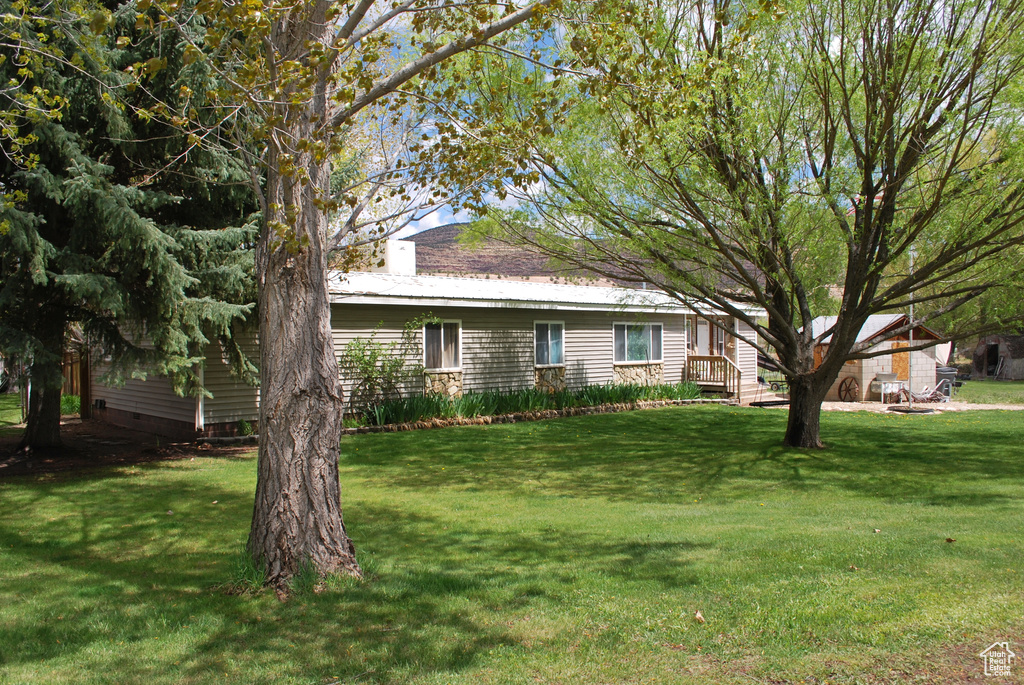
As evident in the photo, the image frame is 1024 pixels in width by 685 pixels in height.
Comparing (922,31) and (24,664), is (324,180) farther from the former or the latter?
(922,31)

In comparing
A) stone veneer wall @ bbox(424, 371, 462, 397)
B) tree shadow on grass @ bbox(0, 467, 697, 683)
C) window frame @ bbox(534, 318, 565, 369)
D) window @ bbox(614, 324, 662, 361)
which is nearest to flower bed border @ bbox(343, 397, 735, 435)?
stone veneer wall @ bbox(424, 371, 462, 397)

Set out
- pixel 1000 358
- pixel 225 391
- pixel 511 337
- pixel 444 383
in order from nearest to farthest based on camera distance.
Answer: pixel 225 391
pixel 444 383
pixel 511 337
pixel 1000 358

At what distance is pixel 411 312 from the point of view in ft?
57.9

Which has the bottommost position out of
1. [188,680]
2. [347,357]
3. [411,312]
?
[188,680]

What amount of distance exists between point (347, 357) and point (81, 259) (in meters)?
6.67

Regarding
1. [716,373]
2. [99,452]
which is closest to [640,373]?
[716,373]

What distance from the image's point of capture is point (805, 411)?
13.3 m

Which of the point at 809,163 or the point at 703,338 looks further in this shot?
the point at 703,338

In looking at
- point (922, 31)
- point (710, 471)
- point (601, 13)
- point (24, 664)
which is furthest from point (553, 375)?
point (24, 664)

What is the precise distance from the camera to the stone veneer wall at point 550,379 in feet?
68.9

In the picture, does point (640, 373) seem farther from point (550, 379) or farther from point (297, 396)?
point (297, 396)

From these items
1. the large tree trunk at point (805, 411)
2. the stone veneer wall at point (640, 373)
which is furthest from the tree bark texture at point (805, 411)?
the stone veneer wall at point (640, 373)

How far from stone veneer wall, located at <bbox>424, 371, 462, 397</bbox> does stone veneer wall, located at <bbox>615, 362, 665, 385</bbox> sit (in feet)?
21.0

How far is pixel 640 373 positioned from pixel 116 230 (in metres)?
17.0
